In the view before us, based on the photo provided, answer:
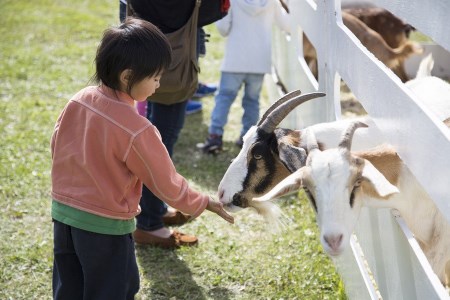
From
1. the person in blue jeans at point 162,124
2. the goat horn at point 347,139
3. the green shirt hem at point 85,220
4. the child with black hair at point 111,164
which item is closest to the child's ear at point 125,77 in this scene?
the child with black hair at point 111,164

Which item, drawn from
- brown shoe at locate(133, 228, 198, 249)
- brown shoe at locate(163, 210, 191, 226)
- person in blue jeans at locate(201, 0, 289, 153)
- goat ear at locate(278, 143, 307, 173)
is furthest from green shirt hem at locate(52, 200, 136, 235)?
person in blue jeans at locate(201, 0, 289, 153)

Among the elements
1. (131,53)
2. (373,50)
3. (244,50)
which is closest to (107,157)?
(131,53)

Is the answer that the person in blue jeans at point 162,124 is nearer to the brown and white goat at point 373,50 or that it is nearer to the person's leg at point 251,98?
the person's leg at point 251,98

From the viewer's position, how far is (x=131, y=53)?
8.22ft

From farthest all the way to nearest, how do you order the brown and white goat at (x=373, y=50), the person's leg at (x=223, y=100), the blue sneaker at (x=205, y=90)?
the blue sneaker at (x=205, y=90), the brown and white goat at (x=373, y=50), the person's leg at (x=223, y=100)

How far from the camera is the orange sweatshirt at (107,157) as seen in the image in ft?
8.26

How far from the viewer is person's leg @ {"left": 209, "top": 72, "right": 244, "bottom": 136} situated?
564cm

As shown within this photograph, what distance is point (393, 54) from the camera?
6.24 metres

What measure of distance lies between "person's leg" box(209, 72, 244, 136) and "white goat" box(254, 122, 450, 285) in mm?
2779

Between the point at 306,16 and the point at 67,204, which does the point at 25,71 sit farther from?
the point at 67,204

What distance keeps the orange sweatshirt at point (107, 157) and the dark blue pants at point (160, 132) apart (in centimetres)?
131

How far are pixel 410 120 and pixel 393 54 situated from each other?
4055 mm

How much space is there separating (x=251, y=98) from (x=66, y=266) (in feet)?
10.4

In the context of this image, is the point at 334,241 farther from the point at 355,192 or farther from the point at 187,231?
the point at 187,231
